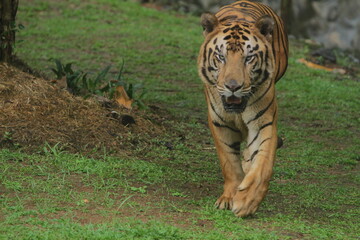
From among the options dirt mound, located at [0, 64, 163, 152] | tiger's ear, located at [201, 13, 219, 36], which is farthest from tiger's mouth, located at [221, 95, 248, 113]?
dirt mound, located at [0, 64, 163, 152]

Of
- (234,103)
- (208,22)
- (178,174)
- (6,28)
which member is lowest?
(178,174)

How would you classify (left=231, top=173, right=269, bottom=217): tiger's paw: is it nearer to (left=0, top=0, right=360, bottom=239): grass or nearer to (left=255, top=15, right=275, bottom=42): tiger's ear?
(left=0, top=0, right=360, bottom=239): grass

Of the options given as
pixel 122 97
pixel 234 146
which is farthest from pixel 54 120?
pixel 234 146

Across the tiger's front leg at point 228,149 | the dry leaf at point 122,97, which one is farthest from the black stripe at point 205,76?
the dry leaf at point 122,97

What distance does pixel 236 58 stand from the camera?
5.53 metres

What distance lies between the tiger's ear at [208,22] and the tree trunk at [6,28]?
283 centimetres

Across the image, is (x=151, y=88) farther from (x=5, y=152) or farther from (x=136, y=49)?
(x=5, y=152)

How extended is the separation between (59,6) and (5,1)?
878 cm

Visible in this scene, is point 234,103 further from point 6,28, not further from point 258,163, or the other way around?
point 6,28

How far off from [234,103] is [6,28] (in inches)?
134

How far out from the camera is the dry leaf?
8.41 metres

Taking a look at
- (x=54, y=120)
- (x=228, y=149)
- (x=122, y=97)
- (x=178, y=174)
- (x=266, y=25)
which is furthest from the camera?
(x=122, y=97)

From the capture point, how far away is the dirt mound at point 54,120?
6809mm

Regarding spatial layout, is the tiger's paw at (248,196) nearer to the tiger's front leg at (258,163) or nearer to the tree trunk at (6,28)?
the tiger's front leg at (258,163)
